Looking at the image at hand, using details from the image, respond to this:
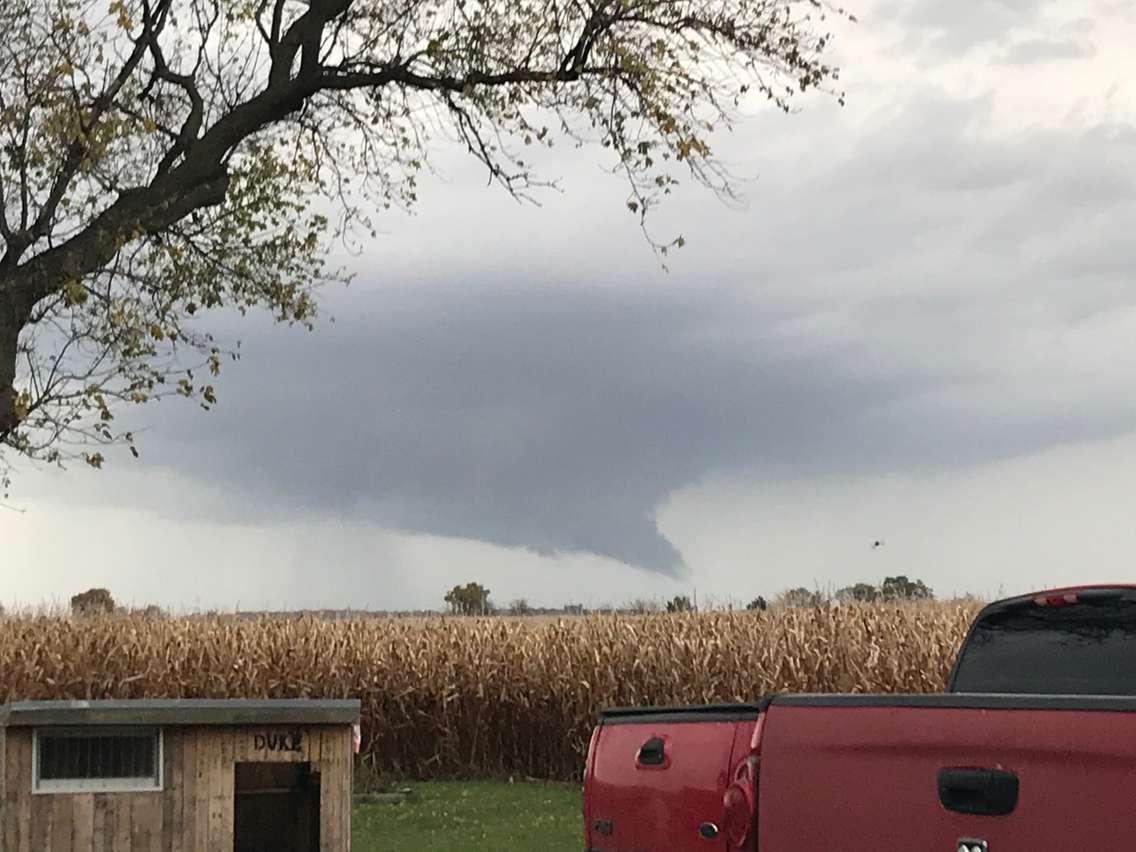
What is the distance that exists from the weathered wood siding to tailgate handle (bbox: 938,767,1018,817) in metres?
9.09

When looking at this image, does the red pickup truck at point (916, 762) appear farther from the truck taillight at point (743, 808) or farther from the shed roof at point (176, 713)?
the shed roof at point (176, 713)

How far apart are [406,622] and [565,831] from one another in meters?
13.6

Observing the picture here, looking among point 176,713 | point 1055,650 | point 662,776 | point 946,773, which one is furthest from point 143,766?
point 946,773

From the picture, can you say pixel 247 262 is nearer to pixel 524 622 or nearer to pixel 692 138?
pixel 692 138

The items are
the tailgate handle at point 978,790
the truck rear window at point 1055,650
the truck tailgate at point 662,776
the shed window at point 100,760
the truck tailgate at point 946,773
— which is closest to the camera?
the truck tailgate at point 946,773

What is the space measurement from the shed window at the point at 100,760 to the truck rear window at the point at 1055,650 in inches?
300

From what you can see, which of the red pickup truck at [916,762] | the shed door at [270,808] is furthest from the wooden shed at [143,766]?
the red pickup truck at [916,762]

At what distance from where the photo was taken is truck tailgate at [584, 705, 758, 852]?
25.5ft

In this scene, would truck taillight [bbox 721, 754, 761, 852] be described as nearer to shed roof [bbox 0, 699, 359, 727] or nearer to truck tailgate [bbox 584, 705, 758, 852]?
truck tailgate [bbox 584, 705, 758, 852]

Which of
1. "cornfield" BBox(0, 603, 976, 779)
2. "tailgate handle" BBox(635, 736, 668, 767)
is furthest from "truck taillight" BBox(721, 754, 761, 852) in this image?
"cornfield" BBox(0, 603, 976, 779)

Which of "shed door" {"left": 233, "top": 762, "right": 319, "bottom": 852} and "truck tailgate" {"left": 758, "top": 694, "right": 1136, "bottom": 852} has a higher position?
"truck tailgate" {"left": 758, "top": 694, "right": 1136, "bottom": 852}

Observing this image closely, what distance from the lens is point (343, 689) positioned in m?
31.6

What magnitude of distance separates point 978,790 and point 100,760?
32.5 feet

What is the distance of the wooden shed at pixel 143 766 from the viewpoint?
1438cm
